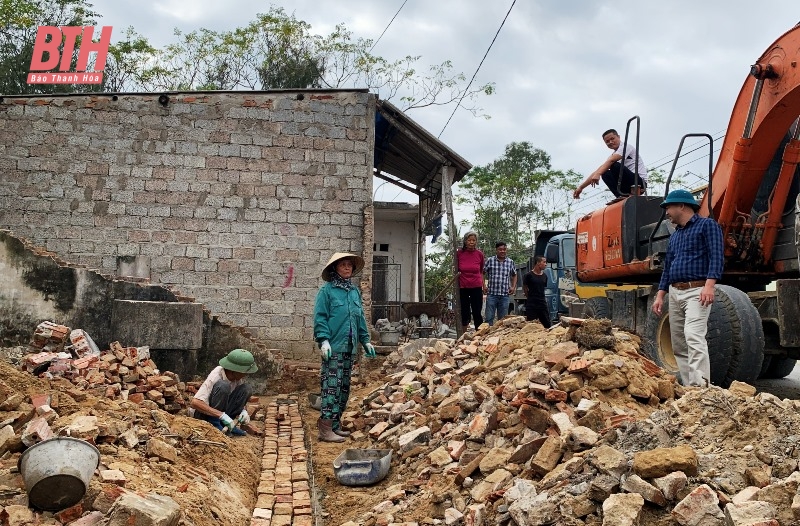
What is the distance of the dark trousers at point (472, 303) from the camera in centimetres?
934

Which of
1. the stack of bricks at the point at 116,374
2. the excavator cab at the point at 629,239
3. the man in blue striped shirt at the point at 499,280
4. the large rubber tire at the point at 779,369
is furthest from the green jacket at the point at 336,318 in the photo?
the large rubber tire at the point at 779,369

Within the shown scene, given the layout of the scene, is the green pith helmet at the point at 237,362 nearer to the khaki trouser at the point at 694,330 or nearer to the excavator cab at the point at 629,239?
the khaki trouser at the point at 694,330

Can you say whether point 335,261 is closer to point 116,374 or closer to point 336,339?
point 336,339

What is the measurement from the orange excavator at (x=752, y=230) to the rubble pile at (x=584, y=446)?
81 cm

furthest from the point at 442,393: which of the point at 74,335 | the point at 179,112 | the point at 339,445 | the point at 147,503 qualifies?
the point at 179,112

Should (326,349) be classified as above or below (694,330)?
below

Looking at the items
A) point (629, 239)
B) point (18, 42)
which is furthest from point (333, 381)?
point (18, 42)

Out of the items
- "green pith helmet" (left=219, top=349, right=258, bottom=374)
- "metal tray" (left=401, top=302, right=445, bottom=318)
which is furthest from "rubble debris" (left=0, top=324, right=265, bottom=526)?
"metal tray" (left=401, top=302, right=445, bottom=318)

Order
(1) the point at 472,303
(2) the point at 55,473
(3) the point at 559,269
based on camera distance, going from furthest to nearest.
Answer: (3) the point at 559,269
(1) the point at 472,303
(2) the point at 55,473

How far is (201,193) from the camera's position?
979 centimetres

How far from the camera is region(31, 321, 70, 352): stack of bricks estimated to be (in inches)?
262

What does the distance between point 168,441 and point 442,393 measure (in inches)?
96.5

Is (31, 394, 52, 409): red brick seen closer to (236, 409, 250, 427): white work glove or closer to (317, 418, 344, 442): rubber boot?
(236, 409, 250, 427): white work glove

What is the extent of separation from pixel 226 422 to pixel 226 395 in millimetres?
258
